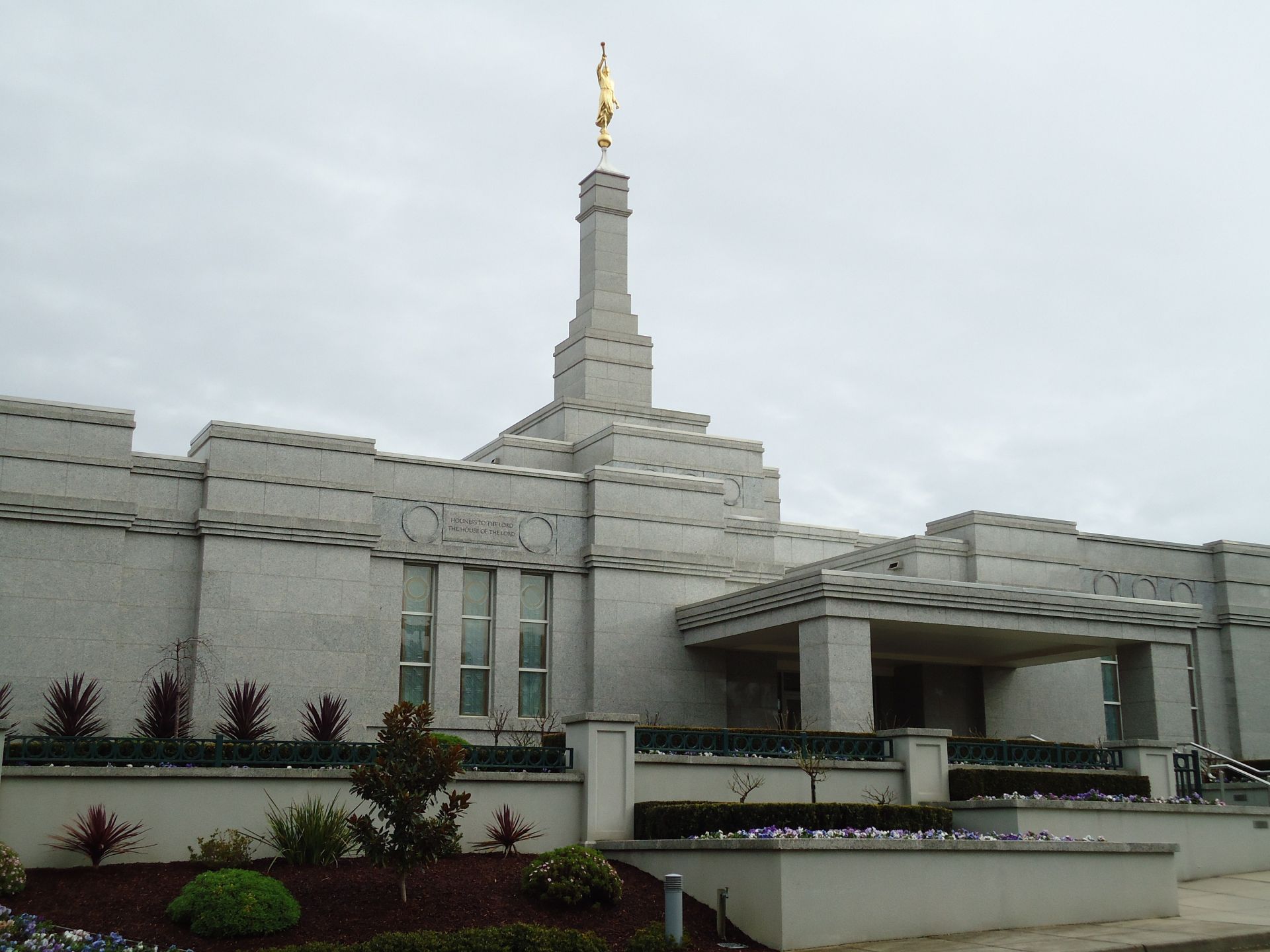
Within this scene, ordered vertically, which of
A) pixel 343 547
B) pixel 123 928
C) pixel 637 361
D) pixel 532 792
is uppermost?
pixel 637 361

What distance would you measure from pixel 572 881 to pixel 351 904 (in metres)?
2.49

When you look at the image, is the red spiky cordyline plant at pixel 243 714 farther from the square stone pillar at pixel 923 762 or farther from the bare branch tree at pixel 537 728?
the square stone pillar at pixel 923 762

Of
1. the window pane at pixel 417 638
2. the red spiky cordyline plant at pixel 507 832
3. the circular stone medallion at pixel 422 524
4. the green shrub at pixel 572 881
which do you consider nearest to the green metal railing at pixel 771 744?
the red spiky cordyline plant at pixel 507 832

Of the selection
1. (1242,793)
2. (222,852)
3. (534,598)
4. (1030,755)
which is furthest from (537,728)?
(1242,793)

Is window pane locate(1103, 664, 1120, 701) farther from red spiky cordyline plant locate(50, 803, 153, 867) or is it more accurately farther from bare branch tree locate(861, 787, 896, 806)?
red spiky cordyline plant locate(50, 803, 153, 867)

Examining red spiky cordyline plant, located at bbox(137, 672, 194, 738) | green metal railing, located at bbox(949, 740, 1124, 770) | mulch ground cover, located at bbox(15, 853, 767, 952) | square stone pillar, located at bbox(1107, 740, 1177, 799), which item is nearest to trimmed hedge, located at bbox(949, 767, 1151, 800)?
green metal railing, located at bbox(949, 740, 1124, 770)

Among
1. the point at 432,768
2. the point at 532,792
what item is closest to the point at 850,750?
the point at 532,792

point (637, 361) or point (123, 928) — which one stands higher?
point (637, 361)

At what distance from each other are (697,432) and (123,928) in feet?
→ 73.2

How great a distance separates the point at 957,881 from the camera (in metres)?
16.1

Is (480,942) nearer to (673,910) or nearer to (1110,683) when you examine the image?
(673,910)

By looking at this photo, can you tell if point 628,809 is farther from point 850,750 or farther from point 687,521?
point 687,521

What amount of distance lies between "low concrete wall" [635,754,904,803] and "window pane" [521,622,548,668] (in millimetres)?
7629

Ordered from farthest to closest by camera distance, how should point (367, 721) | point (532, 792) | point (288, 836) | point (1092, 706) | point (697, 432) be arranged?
point (697, 432)
point (1092, 706)
point (367, 721)
point (532, 792)
point (288, 836)
